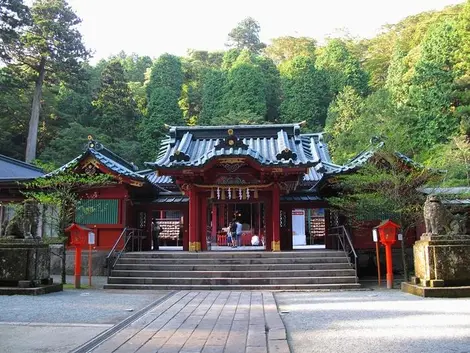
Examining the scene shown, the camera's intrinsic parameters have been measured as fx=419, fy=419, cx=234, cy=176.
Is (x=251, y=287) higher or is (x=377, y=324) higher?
(x=377, y=324)

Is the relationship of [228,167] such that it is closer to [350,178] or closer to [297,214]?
[350,178]

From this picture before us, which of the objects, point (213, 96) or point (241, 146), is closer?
point (241, 146)

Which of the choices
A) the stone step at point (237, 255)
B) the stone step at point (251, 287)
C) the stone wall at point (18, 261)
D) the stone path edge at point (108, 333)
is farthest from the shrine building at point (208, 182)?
the stone path edge at point (108, 333)

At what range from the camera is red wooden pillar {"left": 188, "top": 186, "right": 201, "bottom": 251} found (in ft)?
51.4

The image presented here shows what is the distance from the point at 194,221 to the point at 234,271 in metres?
3.21

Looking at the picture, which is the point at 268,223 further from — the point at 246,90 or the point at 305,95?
the point at 246,90

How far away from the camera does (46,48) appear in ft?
115

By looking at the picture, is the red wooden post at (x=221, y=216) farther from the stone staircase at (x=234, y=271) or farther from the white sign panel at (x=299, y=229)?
the stone staircase at (x=234, y=271)

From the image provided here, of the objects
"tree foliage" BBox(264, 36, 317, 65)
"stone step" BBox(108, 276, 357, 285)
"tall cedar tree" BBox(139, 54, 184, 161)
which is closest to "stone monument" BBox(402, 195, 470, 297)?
"stone step" BBox(108, 276, 357, 285)

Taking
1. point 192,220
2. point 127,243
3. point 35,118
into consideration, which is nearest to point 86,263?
point 127,243

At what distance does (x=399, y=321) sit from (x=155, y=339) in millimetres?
3984

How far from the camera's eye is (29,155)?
107ft

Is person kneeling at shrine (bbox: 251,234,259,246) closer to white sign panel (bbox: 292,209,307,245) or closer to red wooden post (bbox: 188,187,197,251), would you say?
white sign panel (bbox: 292,209,307,245)

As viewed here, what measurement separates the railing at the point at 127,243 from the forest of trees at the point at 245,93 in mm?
10255
